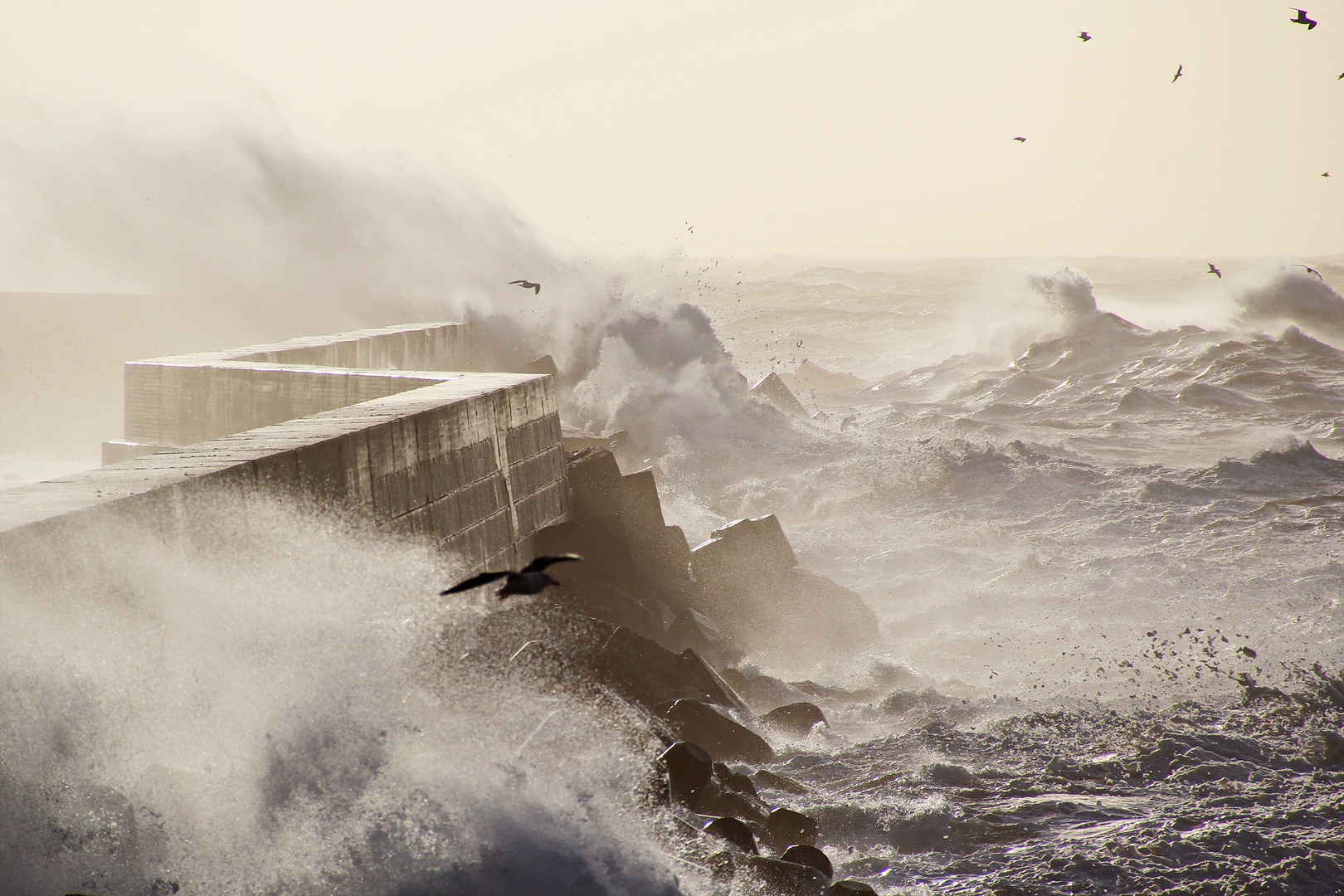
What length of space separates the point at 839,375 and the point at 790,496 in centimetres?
1476

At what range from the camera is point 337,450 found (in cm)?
446

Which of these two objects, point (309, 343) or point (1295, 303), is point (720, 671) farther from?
point (1295, 303)

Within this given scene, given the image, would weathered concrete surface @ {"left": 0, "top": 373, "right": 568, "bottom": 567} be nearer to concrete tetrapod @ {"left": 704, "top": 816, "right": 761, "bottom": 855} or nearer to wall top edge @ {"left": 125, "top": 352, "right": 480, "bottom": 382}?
wall top edge @ {"left": 125, "top": 352, "right": 480, "bottom": 382}

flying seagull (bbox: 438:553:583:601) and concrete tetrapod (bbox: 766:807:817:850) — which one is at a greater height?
flying seagull (bbox: 438:553:583:601)

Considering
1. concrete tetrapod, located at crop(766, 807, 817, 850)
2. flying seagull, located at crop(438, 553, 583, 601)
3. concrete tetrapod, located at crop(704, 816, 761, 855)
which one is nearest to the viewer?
flying seagull, located at crop(438, 553, 583, 601)

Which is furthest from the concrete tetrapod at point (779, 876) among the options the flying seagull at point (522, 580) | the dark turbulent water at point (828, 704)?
the flying seagull at point (522, 580)

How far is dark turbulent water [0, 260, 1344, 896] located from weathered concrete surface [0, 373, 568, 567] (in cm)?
20

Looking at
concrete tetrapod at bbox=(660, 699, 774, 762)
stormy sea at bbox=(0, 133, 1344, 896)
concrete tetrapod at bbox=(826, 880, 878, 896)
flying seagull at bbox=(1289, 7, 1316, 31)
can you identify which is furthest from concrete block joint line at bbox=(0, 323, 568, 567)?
flying seagull at bbox=(1289, 7, 1316, 31)

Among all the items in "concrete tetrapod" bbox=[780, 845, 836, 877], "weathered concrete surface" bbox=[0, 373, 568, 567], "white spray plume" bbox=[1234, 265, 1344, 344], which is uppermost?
"white spray plume" bbox=[1234, 265, 1344, 344]

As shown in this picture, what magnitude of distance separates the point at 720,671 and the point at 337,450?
3249 millimetres

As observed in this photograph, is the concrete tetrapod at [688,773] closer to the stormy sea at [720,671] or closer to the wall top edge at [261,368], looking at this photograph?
the stormy sea at [720,671]

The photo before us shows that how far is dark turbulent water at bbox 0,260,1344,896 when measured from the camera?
10.4 ft

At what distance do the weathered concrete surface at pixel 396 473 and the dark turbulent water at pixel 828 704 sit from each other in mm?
196

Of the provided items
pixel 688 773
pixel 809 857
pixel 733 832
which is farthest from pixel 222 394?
pixel 809 857
